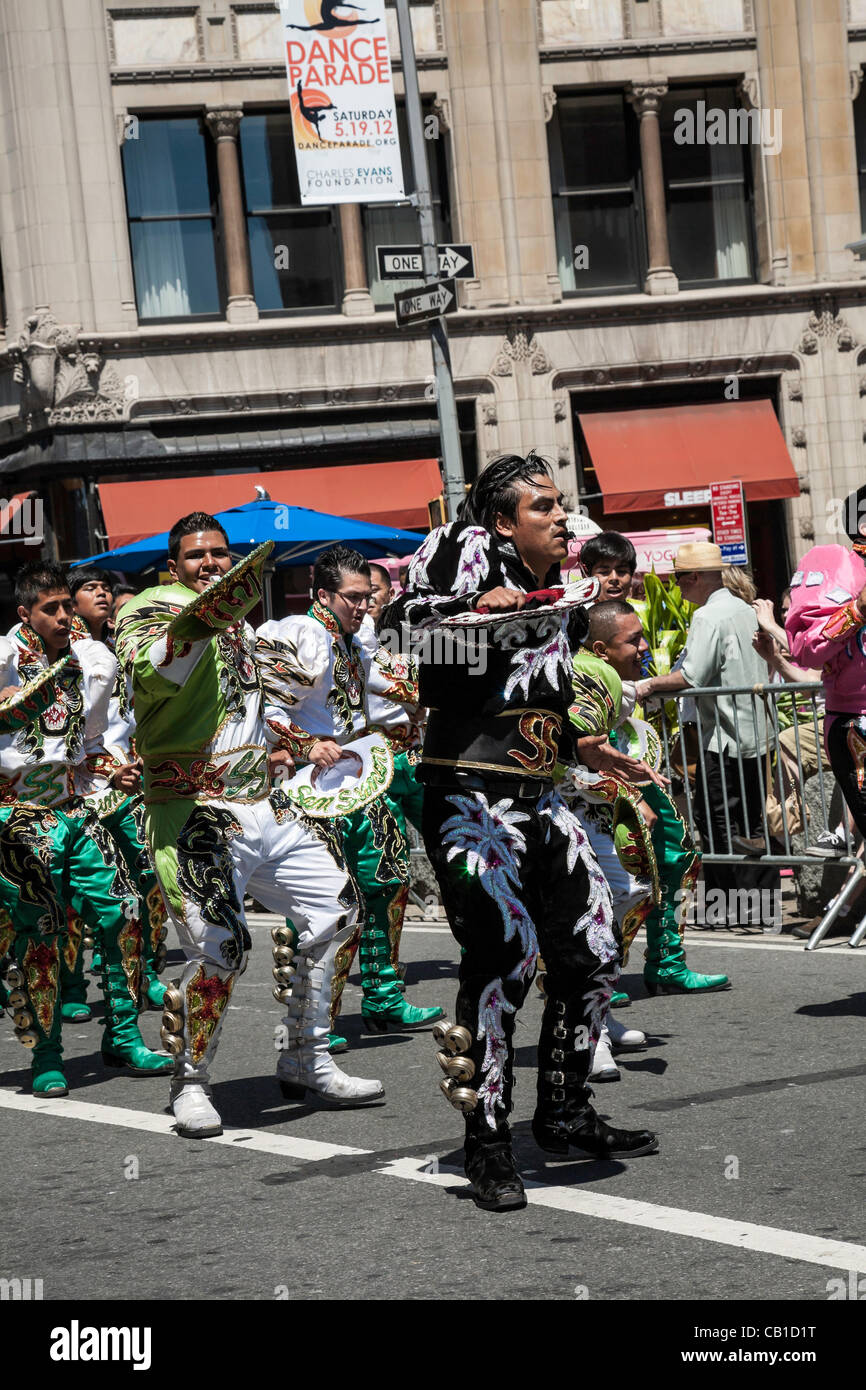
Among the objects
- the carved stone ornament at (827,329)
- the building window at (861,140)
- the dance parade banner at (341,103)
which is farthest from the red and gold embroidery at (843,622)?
the building window at (861,140)

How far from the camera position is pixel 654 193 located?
2375 cm

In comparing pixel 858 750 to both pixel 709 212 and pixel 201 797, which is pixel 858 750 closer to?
pixel 201 797

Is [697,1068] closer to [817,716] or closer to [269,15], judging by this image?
[817,716]

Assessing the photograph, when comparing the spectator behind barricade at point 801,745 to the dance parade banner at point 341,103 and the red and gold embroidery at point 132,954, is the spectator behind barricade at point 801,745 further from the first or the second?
the dance parade banner at point 341,103

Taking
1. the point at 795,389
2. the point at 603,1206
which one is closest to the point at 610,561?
the point at 603,1206

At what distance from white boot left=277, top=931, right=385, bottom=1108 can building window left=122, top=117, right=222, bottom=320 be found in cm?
1717

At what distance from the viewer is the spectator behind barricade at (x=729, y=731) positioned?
1055 centimetres

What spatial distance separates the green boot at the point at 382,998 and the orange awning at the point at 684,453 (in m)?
14.6

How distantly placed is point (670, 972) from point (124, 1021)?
249 cm

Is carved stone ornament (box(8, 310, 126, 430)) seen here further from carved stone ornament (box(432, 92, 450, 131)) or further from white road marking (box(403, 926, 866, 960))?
white road marking (box(403, 926, 866, 960))

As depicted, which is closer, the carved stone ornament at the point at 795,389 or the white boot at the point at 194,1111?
the white boot at the point at 194,1111
